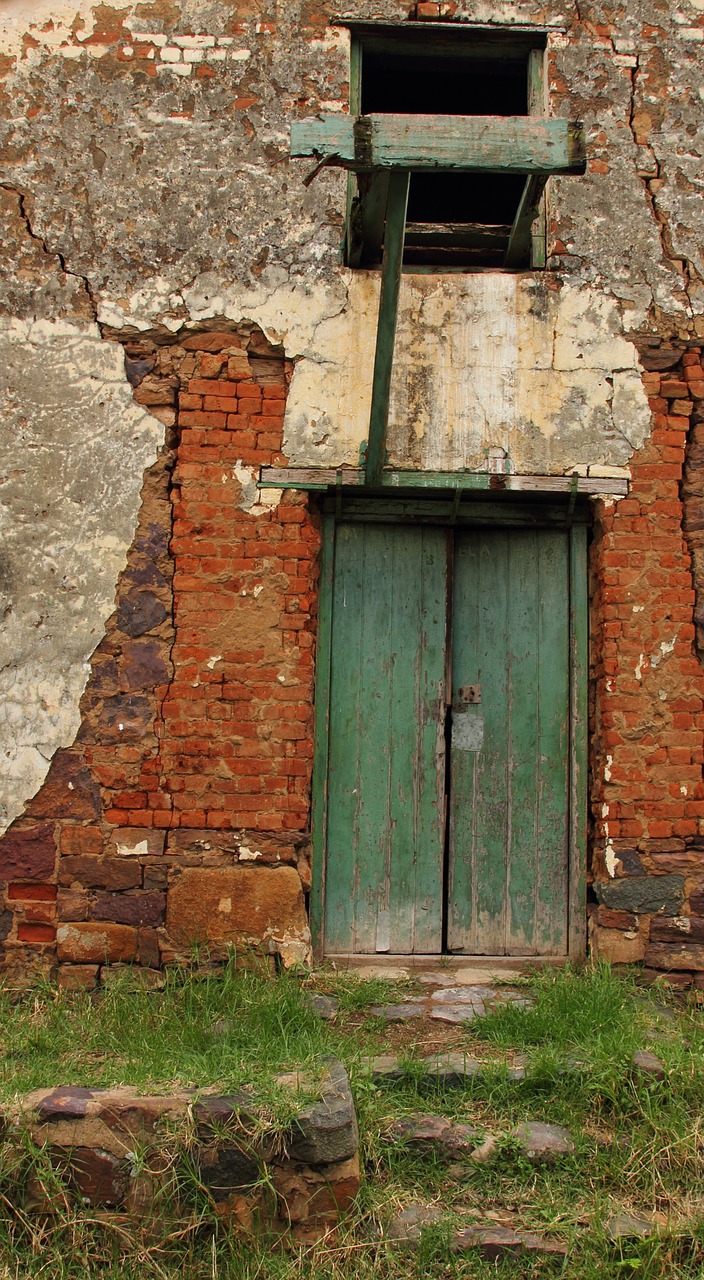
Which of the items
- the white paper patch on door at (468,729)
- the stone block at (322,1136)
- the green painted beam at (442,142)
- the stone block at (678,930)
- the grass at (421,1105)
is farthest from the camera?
the white paper patch on door at (468,729)

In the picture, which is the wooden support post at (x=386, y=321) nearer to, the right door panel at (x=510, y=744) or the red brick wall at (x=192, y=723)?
the red brick wall at (x=192, y=723)

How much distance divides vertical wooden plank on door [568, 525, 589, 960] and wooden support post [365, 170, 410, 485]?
0.97m

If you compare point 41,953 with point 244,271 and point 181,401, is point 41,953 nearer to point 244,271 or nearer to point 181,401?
point 181,401

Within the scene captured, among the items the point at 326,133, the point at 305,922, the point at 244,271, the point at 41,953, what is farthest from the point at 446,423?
the point at 41,953

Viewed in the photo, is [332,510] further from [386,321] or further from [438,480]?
[386,321]

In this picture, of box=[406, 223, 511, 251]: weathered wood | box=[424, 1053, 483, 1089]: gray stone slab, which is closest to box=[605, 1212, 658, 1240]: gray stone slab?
box=[424, 1053, 483, 1089]: gray stone slab

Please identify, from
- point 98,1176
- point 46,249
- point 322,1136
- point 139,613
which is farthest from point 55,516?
point 322,1136

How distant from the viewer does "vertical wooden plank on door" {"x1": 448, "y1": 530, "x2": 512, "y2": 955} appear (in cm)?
428

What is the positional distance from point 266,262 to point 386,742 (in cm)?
209

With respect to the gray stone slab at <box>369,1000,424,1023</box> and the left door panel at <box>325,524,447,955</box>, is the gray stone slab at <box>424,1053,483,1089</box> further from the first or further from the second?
the left door panel at <box>325,524,447,955</box>

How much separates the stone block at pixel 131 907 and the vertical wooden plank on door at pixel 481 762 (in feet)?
4.04

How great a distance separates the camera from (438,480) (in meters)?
4.18

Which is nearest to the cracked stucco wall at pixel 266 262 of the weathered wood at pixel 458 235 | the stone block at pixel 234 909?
the weathered wood at pixel 458 235

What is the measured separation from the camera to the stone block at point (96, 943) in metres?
3.95
